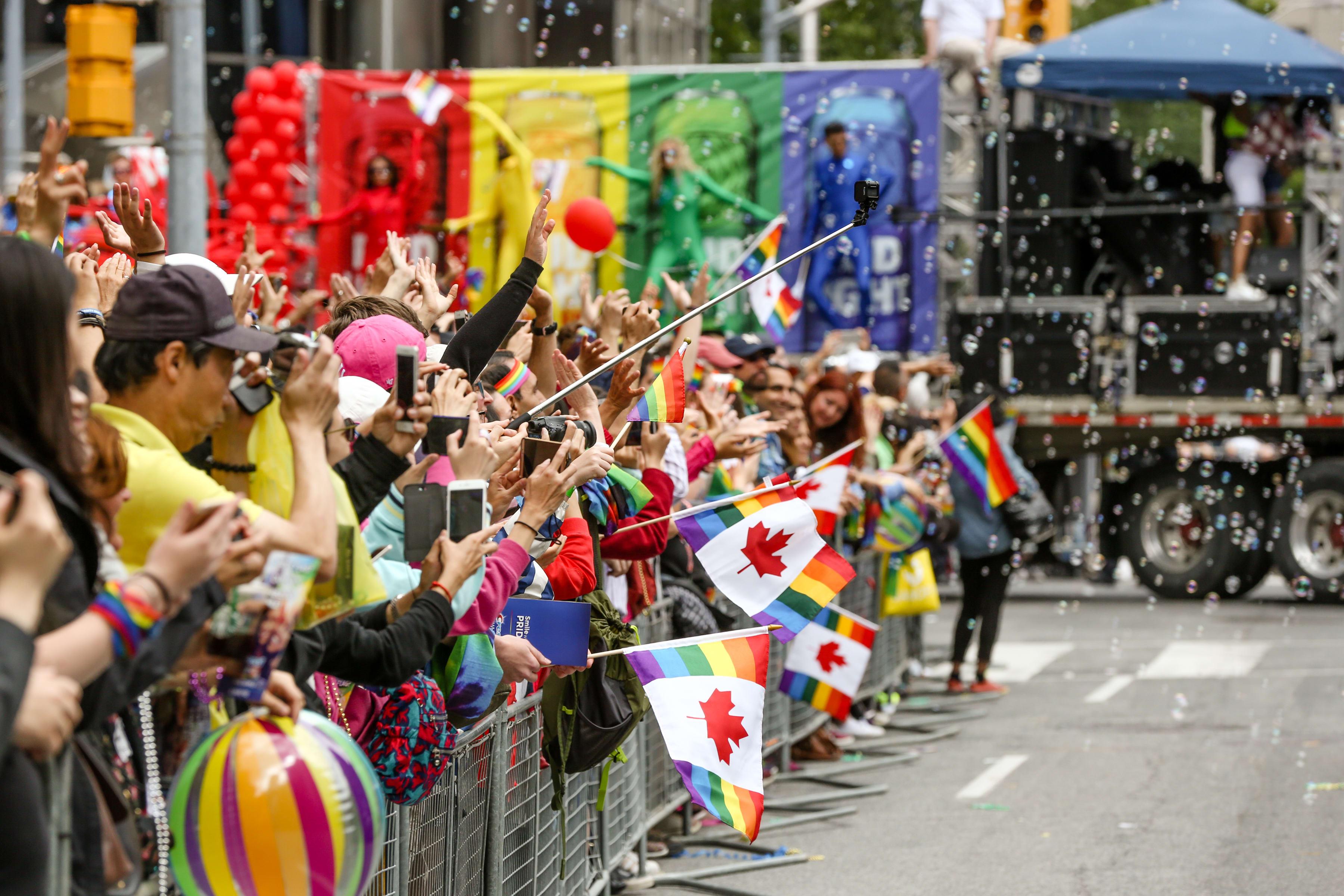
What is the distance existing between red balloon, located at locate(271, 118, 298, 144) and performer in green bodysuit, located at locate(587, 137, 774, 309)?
9.34 feet

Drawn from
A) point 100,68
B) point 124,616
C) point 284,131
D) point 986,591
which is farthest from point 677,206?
point 124,616

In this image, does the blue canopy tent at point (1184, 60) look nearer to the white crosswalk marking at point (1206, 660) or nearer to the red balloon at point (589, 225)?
the white crosswalk marking at point (1206, 660)

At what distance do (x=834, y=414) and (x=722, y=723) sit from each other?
463 cm

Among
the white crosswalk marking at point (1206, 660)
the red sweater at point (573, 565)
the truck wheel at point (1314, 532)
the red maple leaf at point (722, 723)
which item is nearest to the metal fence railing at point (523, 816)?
the red sweater at point (573, 565)

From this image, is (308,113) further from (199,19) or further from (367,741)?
(367,741)

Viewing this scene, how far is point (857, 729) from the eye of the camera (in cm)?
993

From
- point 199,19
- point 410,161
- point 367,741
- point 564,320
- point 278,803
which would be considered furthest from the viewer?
point 410,161

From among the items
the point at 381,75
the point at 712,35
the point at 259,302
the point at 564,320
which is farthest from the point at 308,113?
the point at 712,35

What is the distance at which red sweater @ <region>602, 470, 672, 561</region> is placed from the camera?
19.1 feet

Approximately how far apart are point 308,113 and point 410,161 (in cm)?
108

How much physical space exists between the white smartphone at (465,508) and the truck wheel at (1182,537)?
13.1 metres

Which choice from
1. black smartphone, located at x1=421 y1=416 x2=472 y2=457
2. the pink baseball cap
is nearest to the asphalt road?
the pink baseball cap

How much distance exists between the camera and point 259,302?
557 centimetres

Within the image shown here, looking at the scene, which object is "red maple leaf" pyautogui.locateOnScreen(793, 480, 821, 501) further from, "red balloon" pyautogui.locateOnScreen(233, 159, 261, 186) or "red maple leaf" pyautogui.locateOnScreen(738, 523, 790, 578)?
"red balloon" pyautogui.locateOnScreen(233, 159, 261, 186)
